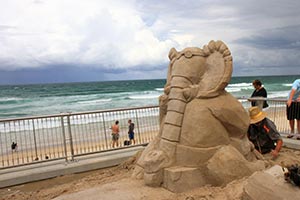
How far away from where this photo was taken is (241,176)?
4.19 m

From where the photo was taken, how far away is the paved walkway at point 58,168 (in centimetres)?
561

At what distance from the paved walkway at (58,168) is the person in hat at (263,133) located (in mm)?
2511

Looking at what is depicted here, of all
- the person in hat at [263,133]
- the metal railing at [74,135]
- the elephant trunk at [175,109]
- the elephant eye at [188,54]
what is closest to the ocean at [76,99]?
the metal railing at [74,135]

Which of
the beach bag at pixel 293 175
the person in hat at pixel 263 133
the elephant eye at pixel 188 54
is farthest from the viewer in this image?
the person in hat at pixel 263 133

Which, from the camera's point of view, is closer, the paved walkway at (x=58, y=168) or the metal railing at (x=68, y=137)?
the paved walkway at (x=58, y=168)

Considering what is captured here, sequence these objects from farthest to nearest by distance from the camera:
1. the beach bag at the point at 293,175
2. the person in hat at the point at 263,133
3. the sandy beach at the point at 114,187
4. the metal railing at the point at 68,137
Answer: the metal railing at the point at 68,137
the person in hat at the point at 263,133
the sandy beach at the point at 114,187
the beach bag at the point at 293,175

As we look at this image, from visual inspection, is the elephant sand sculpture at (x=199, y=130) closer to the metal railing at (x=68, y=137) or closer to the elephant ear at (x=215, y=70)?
the elephant ear at (x=215, y=70)

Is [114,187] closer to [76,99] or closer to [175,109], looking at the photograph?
[175,109]

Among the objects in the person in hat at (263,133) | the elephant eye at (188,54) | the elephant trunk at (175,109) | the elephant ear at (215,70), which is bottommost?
the person in hat at (263,133)

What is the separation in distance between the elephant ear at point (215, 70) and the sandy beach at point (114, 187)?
123 cm

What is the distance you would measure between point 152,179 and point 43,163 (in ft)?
10.00

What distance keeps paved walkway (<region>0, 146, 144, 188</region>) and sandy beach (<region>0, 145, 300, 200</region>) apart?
105 mm

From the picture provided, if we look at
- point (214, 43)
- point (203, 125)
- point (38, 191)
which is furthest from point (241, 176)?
point (38, 191)

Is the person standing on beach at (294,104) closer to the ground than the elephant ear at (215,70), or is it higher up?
closer to the ground
